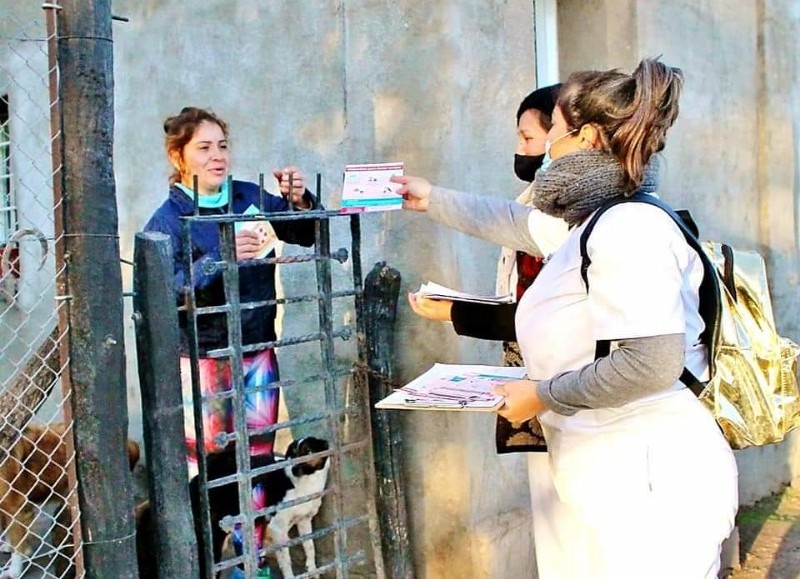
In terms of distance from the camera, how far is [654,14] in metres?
5.10

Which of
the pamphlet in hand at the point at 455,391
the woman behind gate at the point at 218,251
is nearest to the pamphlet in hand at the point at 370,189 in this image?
the woman behind gate at the point at 218,251

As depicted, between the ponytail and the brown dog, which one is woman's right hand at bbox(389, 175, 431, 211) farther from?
the brown dog

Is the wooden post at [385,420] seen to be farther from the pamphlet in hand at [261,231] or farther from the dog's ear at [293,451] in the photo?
the pamphlet in hand at [261,231]

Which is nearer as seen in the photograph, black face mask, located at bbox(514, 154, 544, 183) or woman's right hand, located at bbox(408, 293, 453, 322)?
woman's right hand, located at bbox(408, 293, 453, 322)

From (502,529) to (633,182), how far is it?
2.22 meters

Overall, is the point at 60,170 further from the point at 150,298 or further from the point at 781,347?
the point at 781,347

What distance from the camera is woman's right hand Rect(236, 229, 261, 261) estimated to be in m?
3.37

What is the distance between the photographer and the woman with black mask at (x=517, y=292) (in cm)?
298

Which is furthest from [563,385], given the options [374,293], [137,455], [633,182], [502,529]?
[137,455]

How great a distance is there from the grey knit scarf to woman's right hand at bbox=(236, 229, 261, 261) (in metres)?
1.30

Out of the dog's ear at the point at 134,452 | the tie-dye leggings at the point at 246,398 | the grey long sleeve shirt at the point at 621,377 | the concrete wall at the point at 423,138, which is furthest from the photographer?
the dog's ear at the point at 134,452

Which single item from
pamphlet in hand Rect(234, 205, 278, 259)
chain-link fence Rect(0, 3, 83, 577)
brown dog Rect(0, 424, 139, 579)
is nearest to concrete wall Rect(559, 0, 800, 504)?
pamphlet in hand Rect(234, 205, 278, 259)

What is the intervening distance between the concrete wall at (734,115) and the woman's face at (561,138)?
2.55 meters

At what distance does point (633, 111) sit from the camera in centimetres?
227
